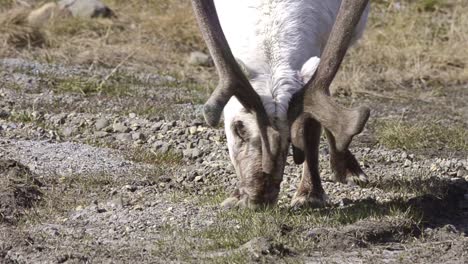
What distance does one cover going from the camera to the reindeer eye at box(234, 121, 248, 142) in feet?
24.9

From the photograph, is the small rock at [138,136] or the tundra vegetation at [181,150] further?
the small rock at [138,136]

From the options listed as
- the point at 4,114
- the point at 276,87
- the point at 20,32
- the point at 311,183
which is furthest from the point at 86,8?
the point at 276,87

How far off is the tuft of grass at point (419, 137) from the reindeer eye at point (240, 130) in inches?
126

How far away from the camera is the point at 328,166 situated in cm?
966

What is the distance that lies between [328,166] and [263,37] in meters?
2.17

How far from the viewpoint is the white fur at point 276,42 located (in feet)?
24.4

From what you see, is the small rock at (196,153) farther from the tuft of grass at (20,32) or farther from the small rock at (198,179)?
the tuft of grass at (20,32)

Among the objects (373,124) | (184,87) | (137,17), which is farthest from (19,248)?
(137,17)

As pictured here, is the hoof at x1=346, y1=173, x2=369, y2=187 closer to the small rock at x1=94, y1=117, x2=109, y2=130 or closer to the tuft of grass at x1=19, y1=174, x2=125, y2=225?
the tuft of grass at x1=19, y1=174, x2=125, y2=225

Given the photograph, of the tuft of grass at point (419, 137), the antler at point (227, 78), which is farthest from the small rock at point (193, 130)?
the antler at point (227, 78)

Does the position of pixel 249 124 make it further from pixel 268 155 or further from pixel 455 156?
pixel 455 156

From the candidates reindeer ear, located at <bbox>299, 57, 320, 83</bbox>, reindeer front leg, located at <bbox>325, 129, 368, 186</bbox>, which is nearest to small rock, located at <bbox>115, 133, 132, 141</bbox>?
reindeer front leg, located at <bbox>325, 129, 368, 186</bbox>

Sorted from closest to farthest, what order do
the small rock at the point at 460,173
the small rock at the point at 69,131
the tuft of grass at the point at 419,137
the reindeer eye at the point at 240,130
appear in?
1. the reindeer eye at the point at 240,130
2. the small rock at the point at 460,173
3. the small rock at the point at 69,131
4. the tuft of grass at the point at 419,137

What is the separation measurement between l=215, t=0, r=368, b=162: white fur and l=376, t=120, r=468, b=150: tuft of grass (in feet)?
8.56
